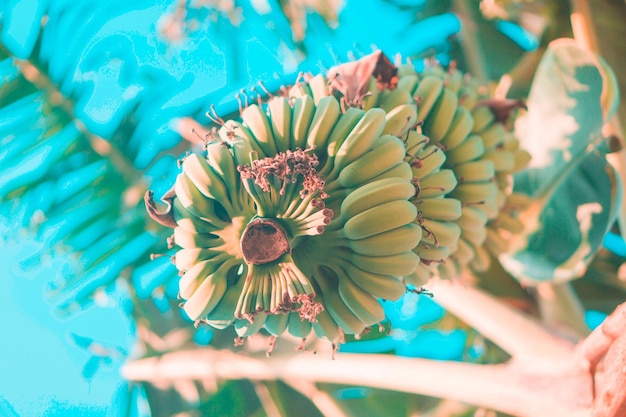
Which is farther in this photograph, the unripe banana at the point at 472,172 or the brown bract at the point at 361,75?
the unripe banana at the point at 472,172

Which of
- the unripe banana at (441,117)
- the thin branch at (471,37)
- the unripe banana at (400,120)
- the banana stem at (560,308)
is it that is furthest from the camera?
the thin branch at (471,37)

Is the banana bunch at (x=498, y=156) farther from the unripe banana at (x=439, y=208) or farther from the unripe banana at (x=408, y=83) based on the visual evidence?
the unripe banana at (x=439, y=208)

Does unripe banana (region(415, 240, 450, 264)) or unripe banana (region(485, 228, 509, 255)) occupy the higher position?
unripe banana (region(415, 240, 450, 264))

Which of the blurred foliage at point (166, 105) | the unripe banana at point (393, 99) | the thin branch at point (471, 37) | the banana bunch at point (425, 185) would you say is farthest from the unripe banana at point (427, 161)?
the thin branch at point (471, 37)

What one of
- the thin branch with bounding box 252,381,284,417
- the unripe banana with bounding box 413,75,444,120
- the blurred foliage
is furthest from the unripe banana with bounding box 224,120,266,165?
the thin branch with bounding box 252,381,284,417

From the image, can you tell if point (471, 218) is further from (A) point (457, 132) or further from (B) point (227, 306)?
(B) point (227, 306)

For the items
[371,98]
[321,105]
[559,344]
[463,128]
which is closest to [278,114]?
[321,105]

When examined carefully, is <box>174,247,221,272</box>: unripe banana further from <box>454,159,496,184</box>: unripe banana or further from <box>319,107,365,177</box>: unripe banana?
<box>454,159,496,184</box>: unripe banana
